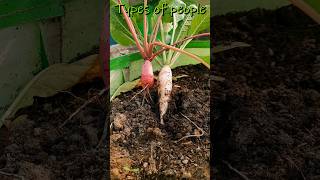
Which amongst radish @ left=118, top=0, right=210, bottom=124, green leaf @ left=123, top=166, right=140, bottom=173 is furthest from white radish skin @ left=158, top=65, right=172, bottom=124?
green leaf @ left=123, top=166, right=140, bottom=173

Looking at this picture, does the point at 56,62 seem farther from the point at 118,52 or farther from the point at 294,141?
the point at 294,141

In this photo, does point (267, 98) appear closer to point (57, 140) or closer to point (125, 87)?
point (125, 87)

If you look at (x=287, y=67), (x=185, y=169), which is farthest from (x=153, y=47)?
(x=287, y=67)

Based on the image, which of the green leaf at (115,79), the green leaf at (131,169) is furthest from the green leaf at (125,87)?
the green leaf at (131,169)

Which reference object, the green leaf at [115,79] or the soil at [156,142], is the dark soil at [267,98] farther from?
the green leaf at [115,79]

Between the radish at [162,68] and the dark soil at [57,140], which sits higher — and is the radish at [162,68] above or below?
above

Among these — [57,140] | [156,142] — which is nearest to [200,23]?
[156,142]

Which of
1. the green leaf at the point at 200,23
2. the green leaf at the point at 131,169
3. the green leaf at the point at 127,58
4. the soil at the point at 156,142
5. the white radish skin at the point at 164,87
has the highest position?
the green leaf at the point at 200,23
